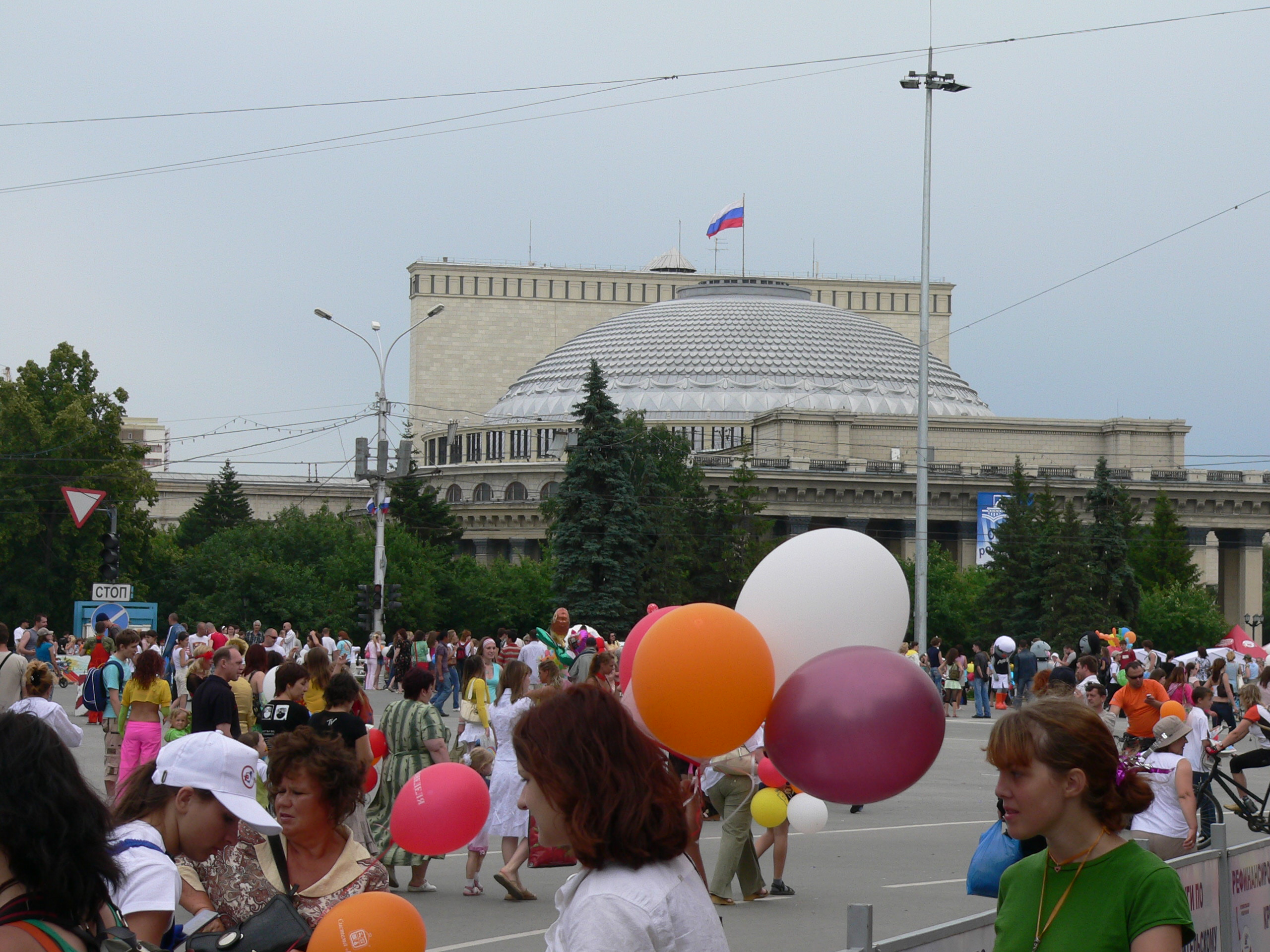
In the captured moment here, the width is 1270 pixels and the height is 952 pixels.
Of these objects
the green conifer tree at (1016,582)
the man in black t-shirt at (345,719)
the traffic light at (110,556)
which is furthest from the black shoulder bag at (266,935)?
the green conifer tree at (1016,582)

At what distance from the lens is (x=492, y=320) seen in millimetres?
125438

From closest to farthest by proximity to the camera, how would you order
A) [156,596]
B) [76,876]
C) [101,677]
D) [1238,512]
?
[76,876] → [101,677] → [156,596] → [1238,512]

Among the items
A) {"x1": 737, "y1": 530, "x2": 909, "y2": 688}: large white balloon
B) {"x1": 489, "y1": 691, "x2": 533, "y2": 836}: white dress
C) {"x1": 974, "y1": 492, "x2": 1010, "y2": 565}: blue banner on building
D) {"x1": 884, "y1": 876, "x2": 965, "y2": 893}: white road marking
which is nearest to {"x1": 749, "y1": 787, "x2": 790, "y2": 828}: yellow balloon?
{"x1": 489, "y1": 691, "x2": 533, "y2": 836}: white dress

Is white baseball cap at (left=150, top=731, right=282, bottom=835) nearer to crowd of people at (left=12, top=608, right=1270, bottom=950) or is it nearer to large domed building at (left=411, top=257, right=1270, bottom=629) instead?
crowd of people at (left=12, top=608, right=1270, bottom=950)

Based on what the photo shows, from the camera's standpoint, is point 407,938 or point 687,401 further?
point 687,401

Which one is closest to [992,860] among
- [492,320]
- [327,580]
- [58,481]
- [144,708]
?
[144,708]

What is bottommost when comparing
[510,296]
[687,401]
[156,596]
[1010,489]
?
[156,596]

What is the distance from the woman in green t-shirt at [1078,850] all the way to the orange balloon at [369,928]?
1358 mm

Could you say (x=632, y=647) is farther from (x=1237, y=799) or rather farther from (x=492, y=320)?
(x=492, y=320)

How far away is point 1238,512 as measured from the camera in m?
81.1

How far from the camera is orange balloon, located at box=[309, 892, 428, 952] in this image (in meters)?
3.50

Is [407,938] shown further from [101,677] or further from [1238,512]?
[1238,512]

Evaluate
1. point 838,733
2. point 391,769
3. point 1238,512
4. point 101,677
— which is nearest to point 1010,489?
point 1238,512

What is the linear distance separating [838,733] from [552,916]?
5537mm
